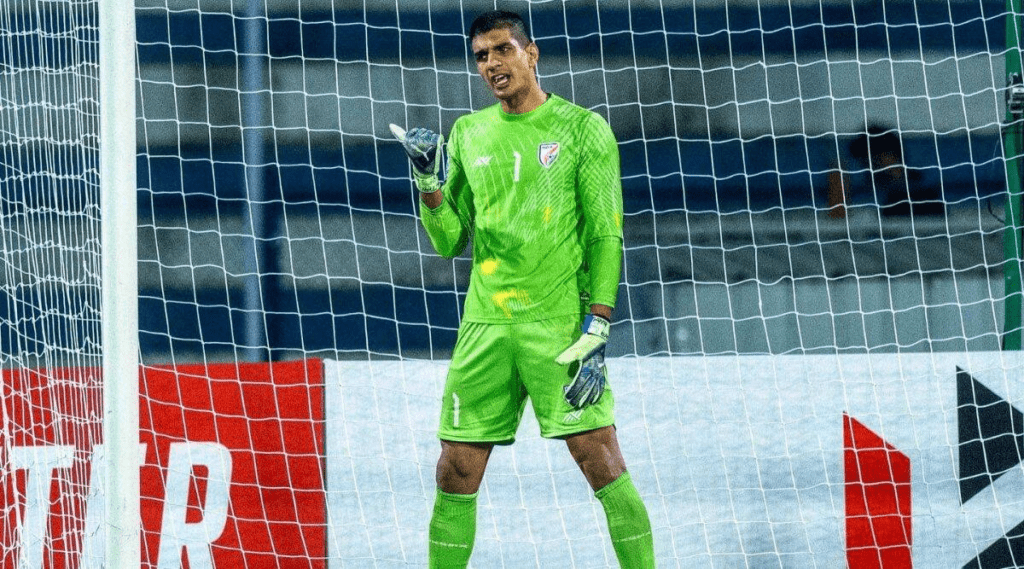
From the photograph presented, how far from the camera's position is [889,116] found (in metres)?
4.45

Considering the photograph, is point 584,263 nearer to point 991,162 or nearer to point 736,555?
point 736,555

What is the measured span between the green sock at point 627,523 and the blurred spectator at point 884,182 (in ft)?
6.29

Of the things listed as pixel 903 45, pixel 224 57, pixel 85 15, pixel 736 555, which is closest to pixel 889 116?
pixel 903 45

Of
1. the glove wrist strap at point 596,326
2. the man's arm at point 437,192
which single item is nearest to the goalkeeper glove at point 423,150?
the man's arm at point 437,192

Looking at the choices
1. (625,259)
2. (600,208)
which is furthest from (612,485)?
(625,259)

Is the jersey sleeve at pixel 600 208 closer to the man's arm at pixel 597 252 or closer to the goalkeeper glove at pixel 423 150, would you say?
the man's arm at pixel 597 252

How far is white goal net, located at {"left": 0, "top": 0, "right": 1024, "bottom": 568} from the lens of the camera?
150 inches

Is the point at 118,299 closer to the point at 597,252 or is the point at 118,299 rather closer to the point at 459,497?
the point at 459,497

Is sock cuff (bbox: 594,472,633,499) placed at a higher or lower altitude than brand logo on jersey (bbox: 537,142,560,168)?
lower

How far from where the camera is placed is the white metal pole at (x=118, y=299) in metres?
2.94

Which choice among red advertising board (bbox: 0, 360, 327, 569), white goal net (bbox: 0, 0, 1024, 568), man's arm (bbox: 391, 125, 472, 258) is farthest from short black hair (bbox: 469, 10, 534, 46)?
red advertising board (bbox: 0, 360, 327, 569)

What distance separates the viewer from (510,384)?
2.96 metres

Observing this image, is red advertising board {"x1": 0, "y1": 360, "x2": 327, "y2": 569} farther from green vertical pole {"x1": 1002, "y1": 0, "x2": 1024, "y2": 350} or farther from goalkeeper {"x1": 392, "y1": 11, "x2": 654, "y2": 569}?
green vertical pole {"x1": 1002, "y1": 0, "x2": 1024, "y2": 350}

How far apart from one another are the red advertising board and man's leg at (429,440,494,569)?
3.13ft
